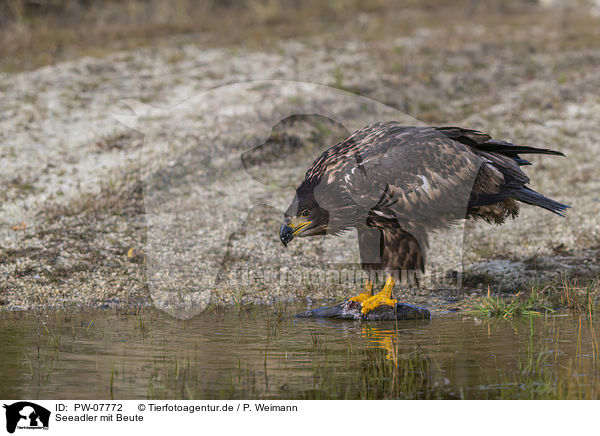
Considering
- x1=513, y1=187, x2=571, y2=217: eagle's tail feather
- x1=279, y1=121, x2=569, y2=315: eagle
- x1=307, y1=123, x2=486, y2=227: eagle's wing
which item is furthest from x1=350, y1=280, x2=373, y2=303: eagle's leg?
x1=513, y1=187, x2=571, y2=217: eagle's tail feather

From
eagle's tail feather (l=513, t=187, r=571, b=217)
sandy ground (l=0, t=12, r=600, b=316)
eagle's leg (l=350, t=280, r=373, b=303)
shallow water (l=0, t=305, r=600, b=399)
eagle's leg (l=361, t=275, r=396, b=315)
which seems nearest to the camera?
shallow water (l=0, t=305, r=600, b=399)

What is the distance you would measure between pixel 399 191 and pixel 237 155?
624 cm

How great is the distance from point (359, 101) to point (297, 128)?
231 centimetres

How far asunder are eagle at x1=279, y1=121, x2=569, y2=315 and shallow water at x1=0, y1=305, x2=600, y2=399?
0.83 m

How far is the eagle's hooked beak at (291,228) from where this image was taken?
7.20 meters

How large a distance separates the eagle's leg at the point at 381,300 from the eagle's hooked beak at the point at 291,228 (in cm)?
110

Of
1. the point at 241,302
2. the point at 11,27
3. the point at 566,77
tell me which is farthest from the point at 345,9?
the point at 241,302

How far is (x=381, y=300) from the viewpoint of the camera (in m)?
7.69

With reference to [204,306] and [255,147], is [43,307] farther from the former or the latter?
[255,147]

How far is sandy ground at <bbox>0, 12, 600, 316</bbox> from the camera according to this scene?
360 inches

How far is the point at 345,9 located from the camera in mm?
22781

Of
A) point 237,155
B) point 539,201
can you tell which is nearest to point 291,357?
point 539,201
